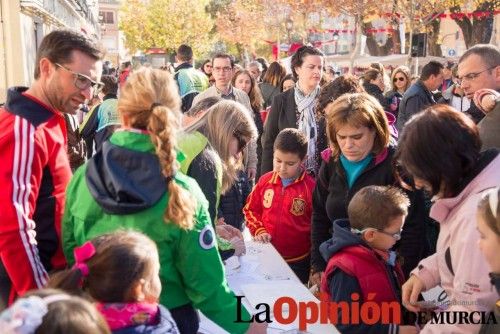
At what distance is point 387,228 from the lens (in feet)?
9.70

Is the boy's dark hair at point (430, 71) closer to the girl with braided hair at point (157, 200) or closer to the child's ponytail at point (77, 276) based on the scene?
the girl with braided hair at point (157, 200)

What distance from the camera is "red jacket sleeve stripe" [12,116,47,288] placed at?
2.35 metres

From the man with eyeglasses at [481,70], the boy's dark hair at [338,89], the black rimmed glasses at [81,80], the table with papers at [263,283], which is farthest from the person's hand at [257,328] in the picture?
the boy's dark hair at [338,89]

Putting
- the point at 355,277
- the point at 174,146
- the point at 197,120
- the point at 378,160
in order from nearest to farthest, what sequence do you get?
the point at 174,146
the point at 355,277
the point at 378,160
the point at 197,120

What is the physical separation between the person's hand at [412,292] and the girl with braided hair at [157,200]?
29.1 inches

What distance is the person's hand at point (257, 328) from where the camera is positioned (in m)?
2.51

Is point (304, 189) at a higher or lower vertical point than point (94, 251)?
lower

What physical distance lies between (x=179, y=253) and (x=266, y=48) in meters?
59.1

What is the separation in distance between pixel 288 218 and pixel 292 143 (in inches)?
21.3

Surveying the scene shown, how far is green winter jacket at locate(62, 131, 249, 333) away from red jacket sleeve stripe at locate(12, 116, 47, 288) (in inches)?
6.5

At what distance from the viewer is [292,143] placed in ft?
14.6

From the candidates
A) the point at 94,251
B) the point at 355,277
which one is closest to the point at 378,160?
the point at 355,277

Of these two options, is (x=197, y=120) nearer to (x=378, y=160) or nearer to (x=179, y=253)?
(x=378, y=160)

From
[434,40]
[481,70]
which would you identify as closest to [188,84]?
[481,70]
